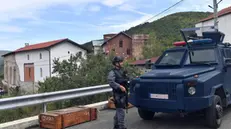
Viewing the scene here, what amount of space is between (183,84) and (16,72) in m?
55.5

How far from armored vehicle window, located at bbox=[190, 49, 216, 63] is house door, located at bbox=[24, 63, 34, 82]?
152ft

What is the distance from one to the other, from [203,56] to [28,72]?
49.1 m

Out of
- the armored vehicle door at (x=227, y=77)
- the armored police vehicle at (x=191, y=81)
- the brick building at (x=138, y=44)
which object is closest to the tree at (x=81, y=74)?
the armored police vehicle at (x=191, y=81)

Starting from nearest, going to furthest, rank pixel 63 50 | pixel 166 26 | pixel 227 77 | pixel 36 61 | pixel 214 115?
pixel 214 115 < pixel 227 77 < pixel 63 50 < pixel 36 61 < pixel 166 26

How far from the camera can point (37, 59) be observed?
48719 millimetres

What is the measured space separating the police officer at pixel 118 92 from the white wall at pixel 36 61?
41382mm

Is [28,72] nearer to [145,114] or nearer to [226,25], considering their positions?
[226,25]

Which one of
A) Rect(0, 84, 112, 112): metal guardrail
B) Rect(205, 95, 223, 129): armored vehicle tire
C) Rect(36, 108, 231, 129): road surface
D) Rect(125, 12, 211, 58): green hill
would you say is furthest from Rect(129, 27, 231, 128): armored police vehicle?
Rect(125, 12, 211, 58): green hill

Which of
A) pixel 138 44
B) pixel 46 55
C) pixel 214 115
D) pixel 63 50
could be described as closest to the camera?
pixel 214 115

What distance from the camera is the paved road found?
21.2ft

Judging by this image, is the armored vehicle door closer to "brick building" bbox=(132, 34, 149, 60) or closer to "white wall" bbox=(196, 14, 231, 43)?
"white wall" bbox=(196, 14, 231, 43)

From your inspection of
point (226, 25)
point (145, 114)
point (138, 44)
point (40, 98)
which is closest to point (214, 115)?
point (145, 114)

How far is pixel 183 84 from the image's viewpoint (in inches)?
235

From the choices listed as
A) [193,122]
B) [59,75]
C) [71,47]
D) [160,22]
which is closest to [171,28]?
[160,22]
